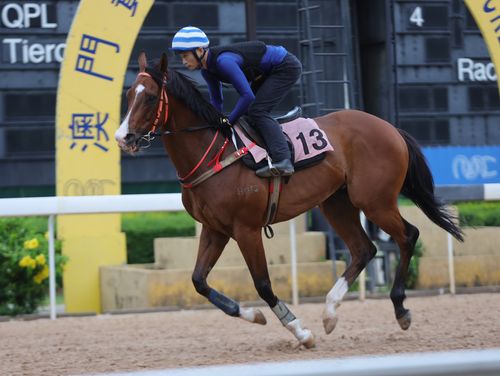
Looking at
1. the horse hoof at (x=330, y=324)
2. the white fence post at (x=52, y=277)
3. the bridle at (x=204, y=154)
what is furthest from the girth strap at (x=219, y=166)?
the white fence post at (x=52, y=277)

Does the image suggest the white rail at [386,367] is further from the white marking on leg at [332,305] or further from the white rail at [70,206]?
the white rail at [70,206]

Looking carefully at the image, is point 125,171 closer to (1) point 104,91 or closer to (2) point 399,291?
(1) point 104,91

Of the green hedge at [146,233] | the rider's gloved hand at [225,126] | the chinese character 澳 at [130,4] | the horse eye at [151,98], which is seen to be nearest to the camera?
the horse eye at [151,98]

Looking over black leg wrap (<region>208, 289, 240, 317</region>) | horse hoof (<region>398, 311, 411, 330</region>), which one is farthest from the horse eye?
horse hoof (<region>398, 311, 411, 330</region>)

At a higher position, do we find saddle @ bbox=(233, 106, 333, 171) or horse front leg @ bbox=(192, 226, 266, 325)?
saddle @ bbox=(233, 106, 333, 171)

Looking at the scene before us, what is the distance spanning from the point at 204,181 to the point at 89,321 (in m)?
2.14

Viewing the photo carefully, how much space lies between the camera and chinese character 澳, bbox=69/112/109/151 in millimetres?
7789

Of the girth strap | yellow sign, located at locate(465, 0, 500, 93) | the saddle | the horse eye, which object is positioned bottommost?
the girth strap

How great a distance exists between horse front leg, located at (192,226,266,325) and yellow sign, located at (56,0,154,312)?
2.72m

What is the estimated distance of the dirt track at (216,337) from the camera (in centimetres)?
479

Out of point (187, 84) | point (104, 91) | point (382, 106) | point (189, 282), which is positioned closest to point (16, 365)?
point (187, 84)

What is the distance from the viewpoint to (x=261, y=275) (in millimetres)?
5062

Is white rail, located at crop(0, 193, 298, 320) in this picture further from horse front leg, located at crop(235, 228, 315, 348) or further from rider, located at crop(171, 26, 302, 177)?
horse front leg, located at crop(235, 228, 315, 348)

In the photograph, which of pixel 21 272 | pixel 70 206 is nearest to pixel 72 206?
pixel 70 206
